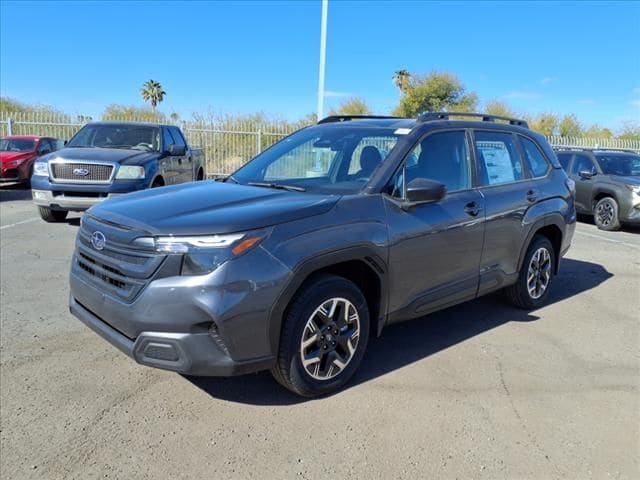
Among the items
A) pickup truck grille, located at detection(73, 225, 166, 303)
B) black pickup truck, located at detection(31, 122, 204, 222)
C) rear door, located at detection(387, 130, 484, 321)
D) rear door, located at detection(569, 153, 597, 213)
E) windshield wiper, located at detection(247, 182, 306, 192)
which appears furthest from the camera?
rear door, located at detection(569, 153, 597, 213)

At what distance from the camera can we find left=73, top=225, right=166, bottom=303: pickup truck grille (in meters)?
2.90

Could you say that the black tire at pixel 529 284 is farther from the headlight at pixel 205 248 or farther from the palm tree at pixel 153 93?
the palm tree at pixel 153 93

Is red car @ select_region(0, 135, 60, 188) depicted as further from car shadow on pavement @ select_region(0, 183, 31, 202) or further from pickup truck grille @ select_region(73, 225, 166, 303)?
pickup truck grille @ select_region(73, 225, 166, 303)

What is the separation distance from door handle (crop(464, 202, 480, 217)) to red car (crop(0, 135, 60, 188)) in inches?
571

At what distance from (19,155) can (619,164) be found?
15540 millimetres

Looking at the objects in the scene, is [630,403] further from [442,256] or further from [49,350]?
[49,350]

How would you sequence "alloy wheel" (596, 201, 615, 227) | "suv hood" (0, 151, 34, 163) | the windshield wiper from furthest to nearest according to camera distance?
"suv hood" (0, 151, 34, 163) → "alloy wheel" (596, 201, 615, 227) → the windshield wiper

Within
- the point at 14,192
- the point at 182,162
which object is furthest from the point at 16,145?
the point at 182,162

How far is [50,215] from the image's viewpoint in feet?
30.0

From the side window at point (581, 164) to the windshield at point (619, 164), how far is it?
0.20 metres

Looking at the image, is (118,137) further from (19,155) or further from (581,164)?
(581,164)

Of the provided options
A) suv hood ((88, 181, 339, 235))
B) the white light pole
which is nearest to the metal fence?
the white light pole

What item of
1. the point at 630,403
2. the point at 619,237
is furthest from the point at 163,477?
the point at 619,237

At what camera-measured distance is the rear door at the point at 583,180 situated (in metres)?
11.5
